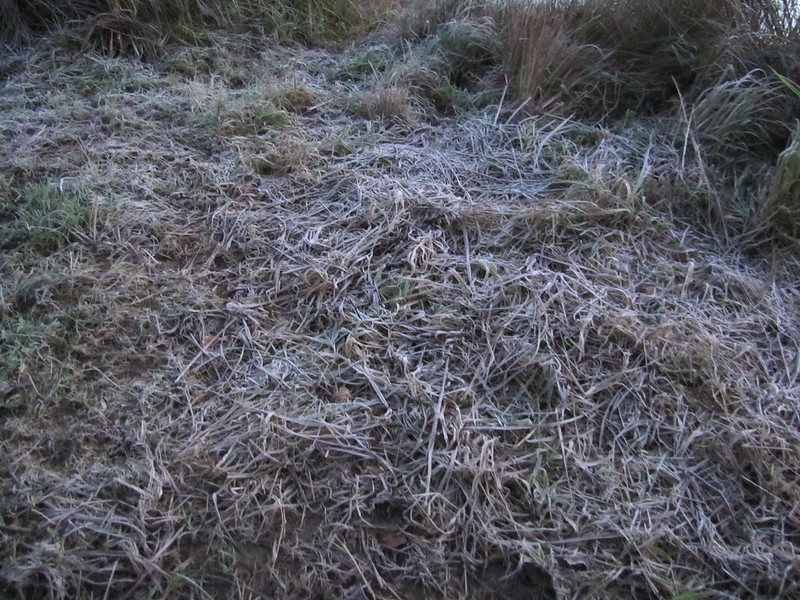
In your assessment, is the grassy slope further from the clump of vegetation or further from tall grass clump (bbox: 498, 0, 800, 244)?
the clump of vegetation

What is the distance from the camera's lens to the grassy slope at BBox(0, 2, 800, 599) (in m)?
1.37

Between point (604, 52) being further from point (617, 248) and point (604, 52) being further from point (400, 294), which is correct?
point (400, 294)

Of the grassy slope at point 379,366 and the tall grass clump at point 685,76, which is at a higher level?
the tall grass clump at point 685,76

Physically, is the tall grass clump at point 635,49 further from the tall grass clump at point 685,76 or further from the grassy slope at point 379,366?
the grassy slope at point 379,366

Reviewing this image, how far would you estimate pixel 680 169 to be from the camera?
7.21 feet

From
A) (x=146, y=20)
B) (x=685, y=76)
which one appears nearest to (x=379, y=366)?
(x=685, y=76)

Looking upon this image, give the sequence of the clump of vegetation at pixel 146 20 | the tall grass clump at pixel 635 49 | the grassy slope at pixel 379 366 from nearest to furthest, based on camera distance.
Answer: the grassy slope at pixel 379 366 → the tall grass clump at pixel 635 49 → the clump of vegetation at pixel 146 20

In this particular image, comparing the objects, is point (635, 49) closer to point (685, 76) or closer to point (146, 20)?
point (685, 76)

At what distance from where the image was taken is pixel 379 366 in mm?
1677

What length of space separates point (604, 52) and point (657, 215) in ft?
2.96

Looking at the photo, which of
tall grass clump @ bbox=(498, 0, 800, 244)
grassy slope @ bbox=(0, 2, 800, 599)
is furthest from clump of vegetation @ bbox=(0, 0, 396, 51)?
tall grass clump @ bbox=(498, 0, 800, 244)

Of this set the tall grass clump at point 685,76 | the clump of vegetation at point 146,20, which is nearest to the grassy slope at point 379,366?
the tall grass clump at point 685,76

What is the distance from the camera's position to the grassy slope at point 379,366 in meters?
1.37

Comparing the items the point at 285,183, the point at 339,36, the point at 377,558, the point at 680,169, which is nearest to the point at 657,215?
the point at 680,169
